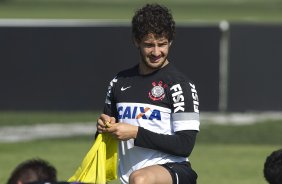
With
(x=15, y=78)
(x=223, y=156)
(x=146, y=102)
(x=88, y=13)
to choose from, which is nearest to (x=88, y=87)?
(x=15, y=78)

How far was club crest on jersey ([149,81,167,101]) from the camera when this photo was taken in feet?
26.1

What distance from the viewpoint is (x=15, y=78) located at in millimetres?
19750

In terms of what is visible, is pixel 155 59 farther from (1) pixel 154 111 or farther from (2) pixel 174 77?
(1) pixel 154 111

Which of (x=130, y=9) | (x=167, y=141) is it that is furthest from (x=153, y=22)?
(x=130, y=9)

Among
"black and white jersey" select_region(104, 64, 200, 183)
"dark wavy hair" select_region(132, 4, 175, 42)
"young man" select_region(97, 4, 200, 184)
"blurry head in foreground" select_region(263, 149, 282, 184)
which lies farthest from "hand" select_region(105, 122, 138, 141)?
"blurry head in foreground" select_region(263, 149, 282, 184)

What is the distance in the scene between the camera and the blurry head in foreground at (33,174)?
5.98m

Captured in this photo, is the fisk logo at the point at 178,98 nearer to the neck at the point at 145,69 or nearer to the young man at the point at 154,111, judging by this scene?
the young man at the point at 154,111

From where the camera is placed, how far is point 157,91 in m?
7.95

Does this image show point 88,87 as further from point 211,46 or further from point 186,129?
point 186,129

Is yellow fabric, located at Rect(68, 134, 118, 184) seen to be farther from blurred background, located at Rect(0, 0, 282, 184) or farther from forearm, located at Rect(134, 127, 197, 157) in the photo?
blurred background, located at Rect(0, 0, 282, 184)

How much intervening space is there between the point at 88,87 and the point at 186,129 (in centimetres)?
1198

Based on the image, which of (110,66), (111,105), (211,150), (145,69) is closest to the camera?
(145,69)

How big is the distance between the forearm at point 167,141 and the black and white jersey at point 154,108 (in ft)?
0.23

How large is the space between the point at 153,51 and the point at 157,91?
31 centimetres
